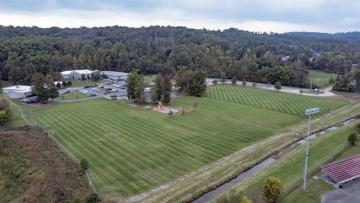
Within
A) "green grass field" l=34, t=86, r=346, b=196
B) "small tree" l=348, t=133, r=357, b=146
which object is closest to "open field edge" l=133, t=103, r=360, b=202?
"green grass field" l=34, t=86, r=346, b=196

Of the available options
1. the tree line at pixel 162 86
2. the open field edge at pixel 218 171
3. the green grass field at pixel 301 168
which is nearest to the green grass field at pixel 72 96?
the tree line at pixel 162 86

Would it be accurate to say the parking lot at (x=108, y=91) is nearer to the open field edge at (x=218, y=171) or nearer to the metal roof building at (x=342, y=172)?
the open field edge at (x=218, y=171)

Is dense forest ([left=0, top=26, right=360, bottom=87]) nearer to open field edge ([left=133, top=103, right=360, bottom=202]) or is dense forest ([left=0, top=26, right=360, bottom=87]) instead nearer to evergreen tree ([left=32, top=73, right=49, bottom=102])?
evergreen tree ([left=32, top=73, right=49, bottom=102])

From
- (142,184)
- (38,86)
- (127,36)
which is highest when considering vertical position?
(127,36)

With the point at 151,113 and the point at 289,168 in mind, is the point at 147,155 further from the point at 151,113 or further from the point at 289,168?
the point at 151,113

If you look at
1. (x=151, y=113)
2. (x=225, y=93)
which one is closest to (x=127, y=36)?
(x=225, y=93)

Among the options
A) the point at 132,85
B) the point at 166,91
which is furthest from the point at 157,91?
the point at 132,85
